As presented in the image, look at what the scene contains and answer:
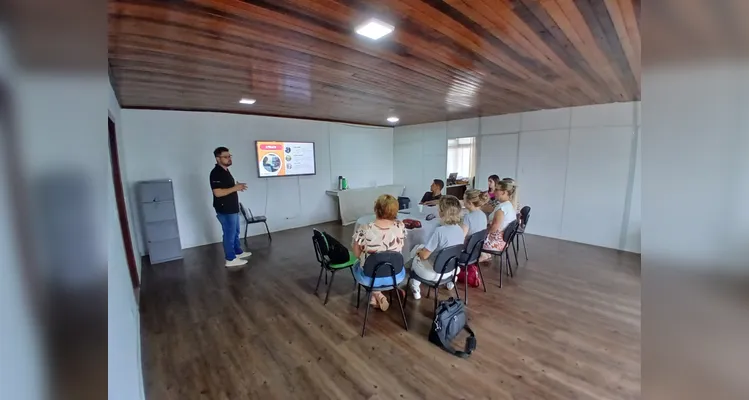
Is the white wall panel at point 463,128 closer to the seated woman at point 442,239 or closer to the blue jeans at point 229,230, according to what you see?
the seated woman at point 442,239

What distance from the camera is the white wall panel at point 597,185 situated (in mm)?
4824

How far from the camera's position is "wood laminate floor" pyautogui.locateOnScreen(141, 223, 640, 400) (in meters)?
2.11

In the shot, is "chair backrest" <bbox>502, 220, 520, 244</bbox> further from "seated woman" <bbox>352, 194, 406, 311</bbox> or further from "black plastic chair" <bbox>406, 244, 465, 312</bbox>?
"seated woman" <bbox>352, 194, 406, 311</bbox>

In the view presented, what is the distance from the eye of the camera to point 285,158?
618 centimetres

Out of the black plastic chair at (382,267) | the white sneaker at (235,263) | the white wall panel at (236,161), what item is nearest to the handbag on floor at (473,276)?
the black plastic chair at (382,267)

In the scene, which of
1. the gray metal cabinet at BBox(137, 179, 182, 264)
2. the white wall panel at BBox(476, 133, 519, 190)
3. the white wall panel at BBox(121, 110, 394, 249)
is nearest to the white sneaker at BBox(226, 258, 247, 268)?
the gray metal cabinet at BBox(137, 179, 182, 264)

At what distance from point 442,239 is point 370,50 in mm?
1653

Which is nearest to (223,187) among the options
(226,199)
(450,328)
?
(226,199)

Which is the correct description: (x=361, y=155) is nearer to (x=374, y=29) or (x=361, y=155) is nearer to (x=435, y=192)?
(x=435, y=192)

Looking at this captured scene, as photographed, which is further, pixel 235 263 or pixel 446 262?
pixel 235 263

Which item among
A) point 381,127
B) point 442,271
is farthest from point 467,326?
point 381,127

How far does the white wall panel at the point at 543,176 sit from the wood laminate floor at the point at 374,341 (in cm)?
168
